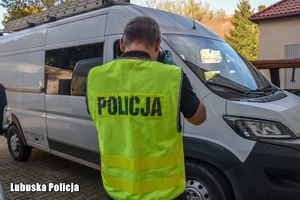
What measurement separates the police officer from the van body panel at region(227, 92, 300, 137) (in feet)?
3.33

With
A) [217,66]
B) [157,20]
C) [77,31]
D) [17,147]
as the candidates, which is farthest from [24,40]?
[217,66]

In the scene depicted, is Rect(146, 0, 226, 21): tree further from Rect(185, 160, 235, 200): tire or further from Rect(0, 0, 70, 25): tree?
Rect(185, 160, 235, 200): tire

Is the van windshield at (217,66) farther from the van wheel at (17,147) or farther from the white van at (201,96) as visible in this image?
the van wheel at (17,147)

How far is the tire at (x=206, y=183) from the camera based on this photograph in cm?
265

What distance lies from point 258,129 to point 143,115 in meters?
1.37

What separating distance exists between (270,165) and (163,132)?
1.35 metres

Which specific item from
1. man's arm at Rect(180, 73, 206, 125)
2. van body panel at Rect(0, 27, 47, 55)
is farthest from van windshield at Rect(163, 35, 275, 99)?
van body panel at Rect(0, 27, 47, 55)

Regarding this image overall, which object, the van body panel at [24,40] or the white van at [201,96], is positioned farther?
the van body panel at [24,40]

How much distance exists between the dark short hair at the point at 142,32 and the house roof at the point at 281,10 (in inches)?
415

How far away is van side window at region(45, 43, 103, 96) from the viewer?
3.78 meters

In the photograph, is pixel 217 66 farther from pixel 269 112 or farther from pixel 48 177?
pixel 48 177

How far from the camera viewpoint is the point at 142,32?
1.57 metres

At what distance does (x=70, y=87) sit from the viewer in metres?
4.03

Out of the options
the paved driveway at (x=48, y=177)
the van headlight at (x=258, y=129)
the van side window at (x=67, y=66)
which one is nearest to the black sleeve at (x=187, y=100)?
the van headlight at (x=258, y=129)
